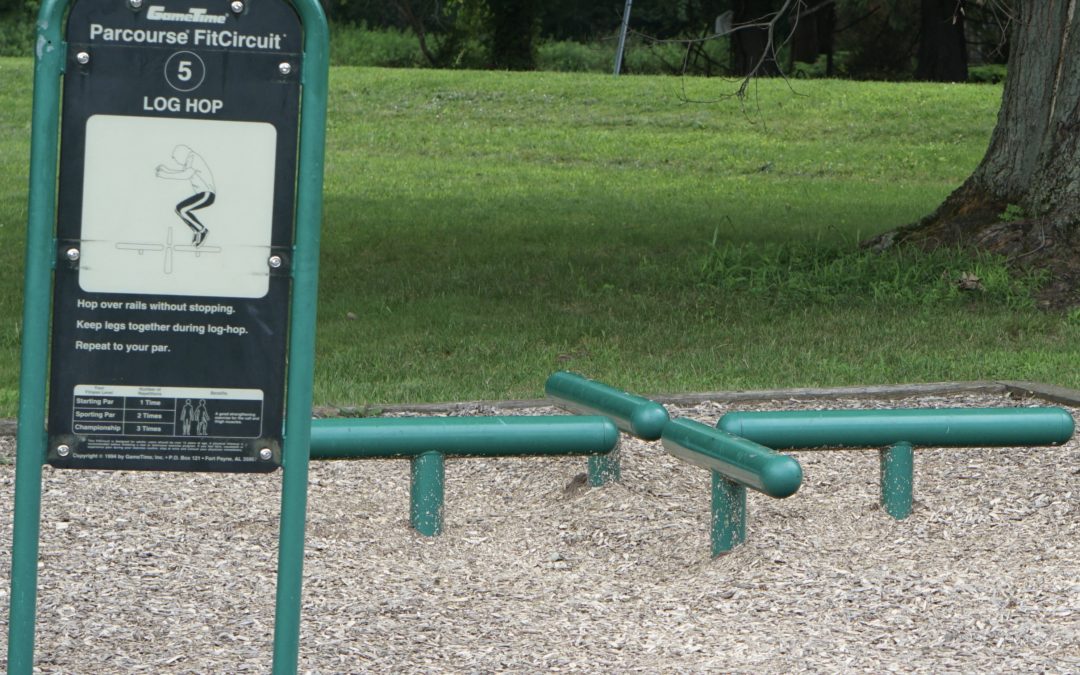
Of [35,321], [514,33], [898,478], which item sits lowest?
[898,478]

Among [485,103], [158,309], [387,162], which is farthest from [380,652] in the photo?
[485,103]

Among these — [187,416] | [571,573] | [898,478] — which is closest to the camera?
[187,416]

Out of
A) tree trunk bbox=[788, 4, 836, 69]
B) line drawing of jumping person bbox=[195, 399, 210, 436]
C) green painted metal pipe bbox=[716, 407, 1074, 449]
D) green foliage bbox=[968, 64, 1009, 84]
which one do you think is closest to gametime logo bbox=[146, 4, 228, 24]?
line drawing of jumping person bbox=[195, 399, 210, 436]

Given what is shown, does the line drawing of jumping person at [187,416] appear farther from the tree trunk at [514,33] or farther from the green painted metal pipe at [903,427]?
the tree trunk at [514,33]

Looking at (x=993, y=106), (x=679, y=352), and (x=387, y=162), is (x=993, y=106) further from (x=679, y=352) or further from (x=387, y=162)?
(x=679, y=352)

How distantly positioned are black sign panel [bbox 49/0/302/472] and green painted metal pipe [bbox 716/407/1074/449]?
194cm

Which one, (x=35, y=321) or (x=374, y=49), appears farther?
(x=374, y=49)

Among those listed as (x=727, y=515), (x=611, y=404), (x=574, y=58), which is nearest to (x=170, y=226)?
(x=727, y=515)

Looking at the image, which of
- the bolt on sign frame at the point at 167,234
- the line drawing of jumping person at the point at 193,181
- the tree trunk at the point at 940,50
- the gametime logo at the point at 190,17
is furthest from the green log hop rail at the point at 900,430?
the tree trunk at the point at 940,50

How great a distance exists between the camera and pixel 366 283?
8883mm

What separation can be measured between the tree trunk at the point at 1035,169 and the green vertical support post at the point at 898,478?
405cm

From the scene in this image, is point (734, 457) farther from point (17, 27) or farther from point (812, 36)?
point (17, 27)

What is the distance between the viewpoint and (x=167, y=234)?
103 inches

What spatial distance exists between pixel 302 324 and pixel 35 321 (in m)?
0.46
